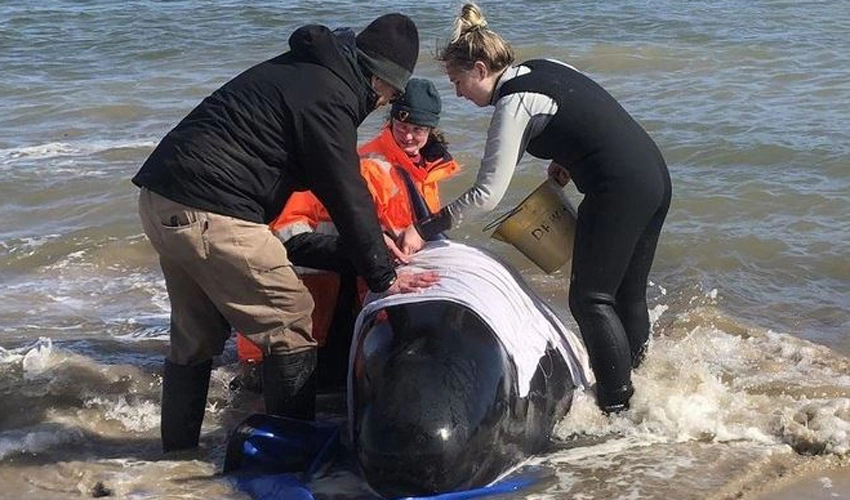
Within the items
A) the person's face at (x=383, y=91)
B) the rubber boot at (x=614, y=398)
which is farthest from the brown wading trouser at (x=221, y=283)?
the rubber boot at (x=614, y=398)

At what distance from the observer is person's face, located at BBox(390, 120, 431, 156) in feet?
17.6

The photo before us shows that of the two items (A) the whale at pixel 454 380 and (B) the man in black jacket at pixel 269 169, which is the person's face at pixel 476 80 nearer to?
(B) the man in black jacket at pixel 269 169

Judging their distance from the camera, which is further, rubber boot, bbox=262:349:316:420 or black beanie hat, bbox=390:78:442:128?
black beanie hat, bbox=390:78:442:128

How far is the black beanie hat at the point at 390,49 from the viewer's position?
444cm

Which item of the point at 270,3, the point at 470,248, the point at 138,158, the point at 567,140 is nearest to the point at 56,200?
the point at 138,158

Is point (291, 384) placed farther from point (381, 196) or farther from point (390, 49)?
point (390, 49)

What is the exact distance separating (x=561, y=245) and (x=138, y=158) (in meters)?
6.70

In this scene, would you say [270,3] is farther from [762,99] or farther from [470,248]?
[470,248]

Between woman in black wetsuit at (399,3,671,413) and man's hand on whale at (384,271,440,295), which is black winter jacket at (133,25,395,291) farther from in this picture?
woman in black wetsuit at (399,3,671,413)

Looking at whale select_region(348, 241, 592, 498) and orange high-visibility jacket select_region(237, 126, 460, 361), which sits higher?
orange high-visibility jacket select_region(237, 126, 460, 361)

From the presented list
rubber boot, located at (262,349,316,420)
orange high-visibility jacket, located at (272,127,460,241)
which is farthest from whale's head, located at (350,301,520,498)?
orange high-visibility jacket, located at (272,127,460,241)

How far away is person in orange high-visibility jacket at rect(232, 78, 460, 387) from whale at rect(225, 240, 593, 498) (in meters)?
0.26

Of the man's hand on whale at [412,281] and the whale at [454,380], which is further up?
the man's hand on whale at [412,281]

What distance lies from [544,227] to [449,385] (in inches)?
46.2
